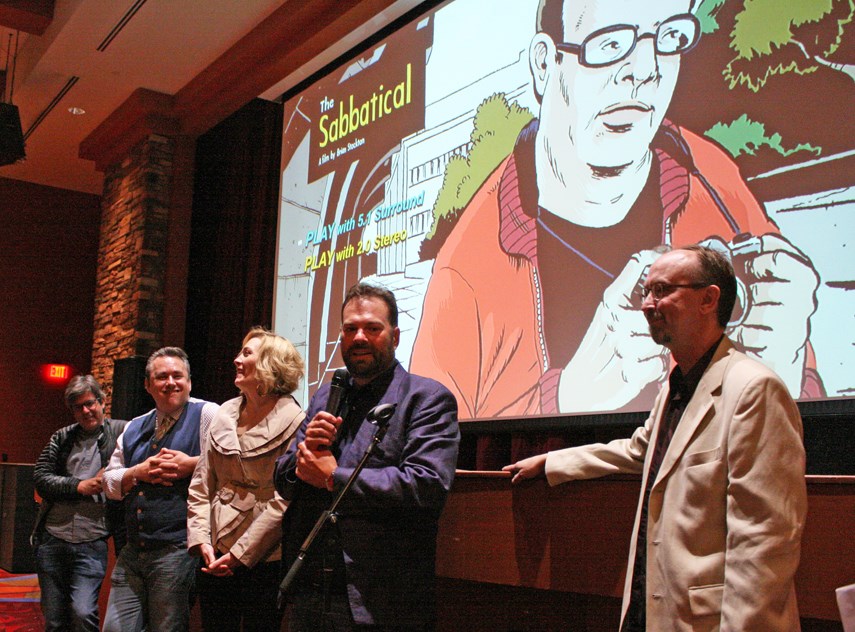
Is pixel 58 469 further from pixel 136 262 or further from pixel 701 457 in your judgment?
pixel 136 262

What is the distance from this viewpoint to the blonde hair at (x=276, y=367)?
9.28 feet

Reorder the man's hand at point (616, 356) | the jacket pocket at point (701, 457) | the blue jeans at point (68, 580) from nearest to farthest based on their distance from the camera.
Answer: the jacket pocket at point (701, 457) < the man's hand at point (616, 356) < the blue jeans at point (68, 580)

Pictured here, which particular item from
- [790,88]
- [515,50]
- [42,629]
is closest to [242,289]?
[42,629]

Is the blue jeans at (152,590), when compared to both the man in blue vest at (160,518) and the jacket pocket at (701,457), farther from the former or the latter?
the jacket pocket at (701,457)

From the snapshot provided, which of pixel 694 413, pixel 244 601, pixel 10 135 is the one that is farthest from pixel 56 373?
pixel 694 413

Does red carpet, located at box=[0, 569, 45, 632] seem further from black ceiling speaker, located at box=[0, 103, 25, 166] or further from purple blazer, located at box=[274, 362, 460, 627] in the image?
purple blazer, located at box=[274, 362, 460, 627]

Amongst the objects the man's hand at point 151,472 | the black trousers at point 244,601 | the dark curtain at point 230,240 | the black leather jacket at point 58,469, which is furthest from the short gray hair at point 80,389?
the dark curtain at point 230,240

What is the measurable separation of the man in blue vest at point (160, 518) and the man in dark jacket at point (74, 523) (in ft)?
2.62

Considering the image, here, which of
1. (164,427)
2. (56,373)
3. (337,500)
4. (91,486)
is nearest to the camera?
(337,500)

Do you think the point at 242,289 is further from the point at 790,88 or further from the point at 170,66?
the point at 790,88

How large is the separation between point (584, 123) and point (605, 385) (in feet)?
3.80

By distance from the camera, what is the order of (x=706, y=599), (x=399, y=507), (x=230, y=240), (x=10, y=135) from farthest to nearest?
(x=230, y=240)
(x=10, y=135)
(x=399, y=507)
(x=706, y=599)

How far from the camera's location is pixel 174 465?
302 cm

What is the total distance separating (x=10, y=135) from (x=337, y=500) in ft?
19.5
